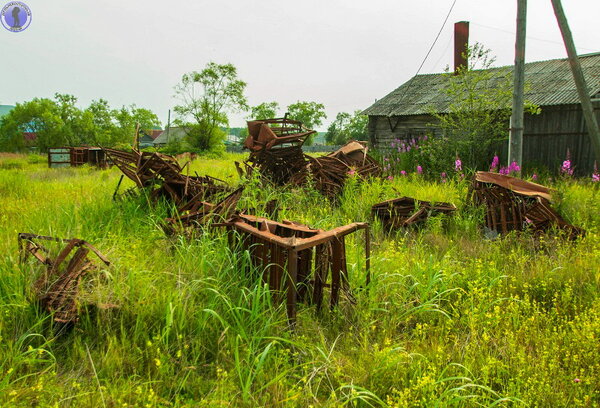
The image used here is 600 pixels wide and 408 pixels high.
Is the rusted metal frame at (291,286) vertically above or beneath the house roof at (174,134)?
beneath

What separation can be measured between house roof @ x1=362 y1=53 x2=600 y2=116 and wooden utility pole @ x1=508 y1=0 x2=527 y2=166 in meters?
3.19

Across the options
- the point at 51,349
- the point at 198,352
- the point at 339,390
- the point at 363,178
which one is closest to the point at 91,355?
the point at 51,349

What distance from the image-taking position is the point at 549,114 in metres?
12.4

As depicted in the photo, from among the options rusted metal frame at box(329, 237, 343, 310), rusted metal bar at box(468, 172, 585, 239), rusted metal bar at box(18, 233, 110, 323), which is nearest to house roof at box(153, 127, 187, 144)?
rusted metal bar at box(468, 172, 585, 239)

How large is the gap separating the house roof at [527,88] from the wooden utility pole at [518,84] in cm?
319

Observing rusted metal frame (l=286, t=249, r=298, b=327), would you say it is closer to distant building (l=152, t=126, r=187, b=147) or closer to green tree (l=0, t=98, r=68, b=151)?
distant building (l=152, t=126, r=187, b=147)

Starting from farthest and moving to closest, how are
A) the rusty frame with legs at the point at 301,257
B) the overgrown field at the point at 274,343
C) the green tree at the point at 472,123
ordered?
the green tree at the point at 472,123 → the rusty frame with legs at the point at 301,257 → the overgrown field at the point at 274,343

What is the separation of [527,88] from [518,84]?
11.2ft

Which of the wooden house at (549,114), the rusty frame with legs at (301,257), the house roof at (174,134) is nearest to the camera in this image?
the rusty frame with legs at (301,257)

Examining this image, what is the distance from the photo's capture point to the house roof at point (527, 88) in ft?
39.6

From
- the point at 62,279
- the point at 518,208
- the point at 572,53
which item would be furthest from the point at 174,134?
the point at 62,279

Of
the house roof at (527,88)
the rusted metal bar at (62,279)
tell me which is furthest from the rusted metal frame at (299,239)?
the house roof at (527,88)

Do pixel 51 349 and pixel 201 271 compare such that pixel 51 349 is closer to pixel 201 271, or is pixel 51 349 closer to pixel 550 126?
pixel 201 271

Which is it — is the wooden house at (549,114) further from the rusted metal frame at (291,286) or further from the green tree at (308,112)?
the green tree at (308,112)
